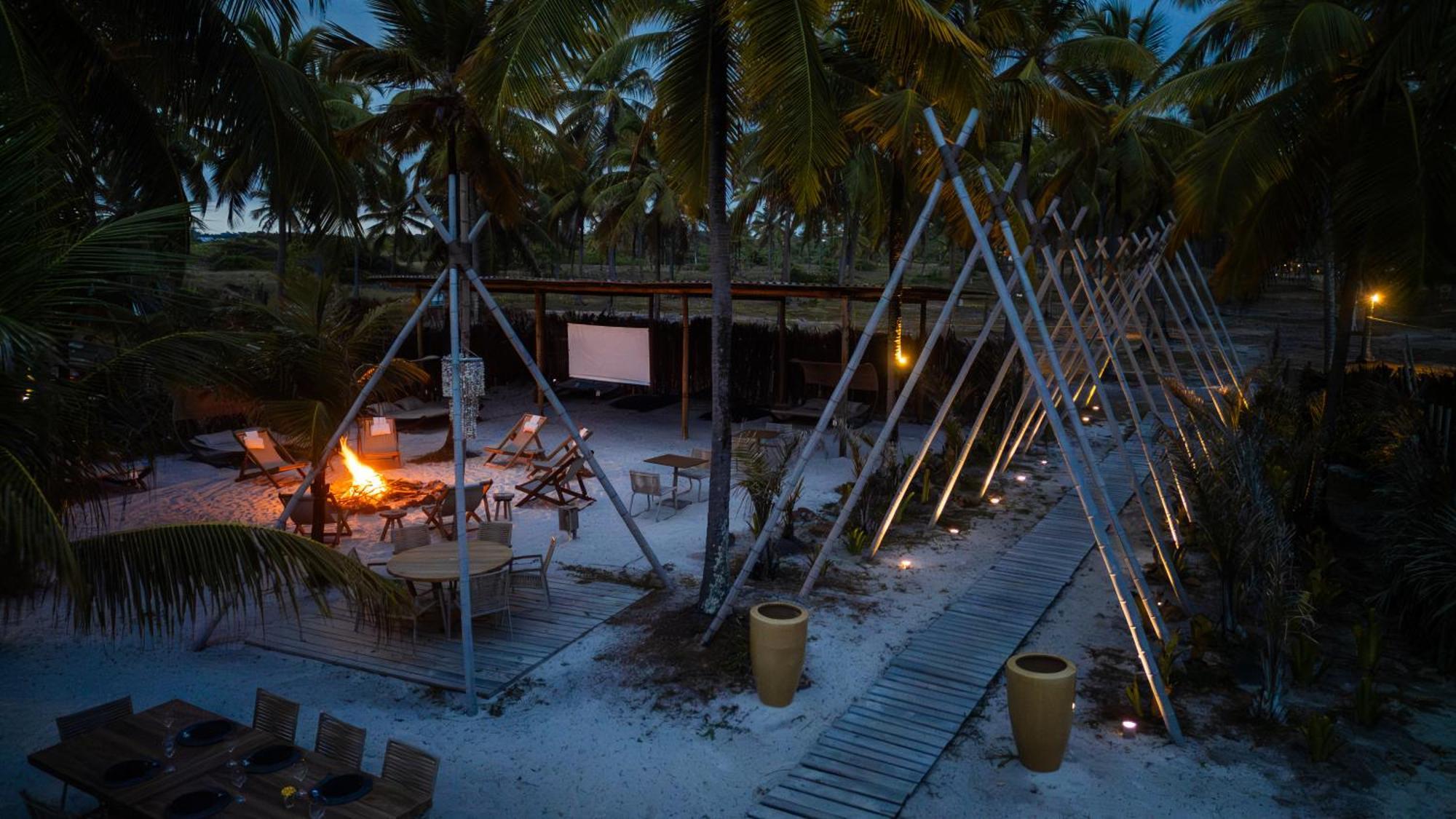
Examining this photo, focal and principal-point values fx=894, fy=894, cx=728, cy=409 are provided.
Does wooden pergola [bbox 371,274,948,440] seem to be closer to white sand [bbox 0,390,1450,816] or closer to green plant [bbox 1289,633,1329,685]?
white sand [bbox 0,390,1450,816]

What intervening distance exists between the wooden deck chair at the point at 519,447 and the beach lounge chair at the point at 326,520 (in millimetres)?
3448

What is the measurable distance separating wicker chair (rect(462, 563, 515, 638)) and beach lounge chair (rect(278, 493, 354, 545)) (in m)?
2.69

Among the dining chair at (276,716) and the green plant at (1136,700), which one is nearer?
the dining chair at (276,716)

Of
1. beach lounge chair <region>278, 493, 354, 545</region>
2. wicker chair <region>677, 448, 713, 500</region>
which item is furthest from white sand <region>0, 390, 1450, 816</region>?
wicker chair <region>677, 448, 713, 500</region>

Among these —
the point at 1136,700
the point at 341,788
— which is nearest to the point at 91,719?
the point at 341,788

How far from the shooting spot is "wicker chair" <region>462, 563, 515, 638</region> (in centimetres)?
769

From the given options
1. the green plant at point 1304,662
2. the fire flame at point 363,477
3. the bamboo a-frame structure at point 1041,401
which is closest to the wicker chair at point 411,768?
the bamboo a-frame structure at point 1041,401

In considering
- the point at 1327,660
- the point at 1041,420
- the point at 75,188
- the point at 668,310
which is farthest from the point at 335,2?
the point at 668,310

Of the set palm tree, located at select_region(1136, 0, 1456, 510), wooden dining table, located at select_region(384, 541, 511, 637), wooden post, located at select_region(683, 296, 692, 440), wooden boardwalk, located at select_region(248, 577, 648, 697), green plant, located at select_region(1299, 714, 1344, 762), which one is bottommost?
wooden boardwalk, located at select_region(248, 577, 648, 697)

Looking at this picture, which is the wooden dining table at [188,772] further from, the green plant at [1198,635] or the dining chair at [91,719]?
the green plant at [1198,635]

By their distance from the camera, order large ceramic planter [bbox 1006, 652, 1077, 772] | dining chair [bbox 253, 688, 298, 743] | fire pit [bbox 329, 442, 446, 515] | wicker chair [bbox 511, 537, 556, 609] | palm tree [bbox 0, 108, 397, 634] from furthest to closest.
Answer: fire pit [bbox 329, 442, 446, 515] → wicker chair [bbox 511, 537, 556, 609] → large ceramic planter [bbox 1006, 652, 1077, 772] → dining chair [bbox 253, 688, 298, 743] → palm tree [bbox 0, 108, 397, 634]

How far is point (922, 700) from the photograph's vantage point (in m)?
6.74

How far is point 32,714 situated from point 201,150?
83.2 ft

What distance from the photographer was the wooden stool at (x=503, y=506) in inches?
436
